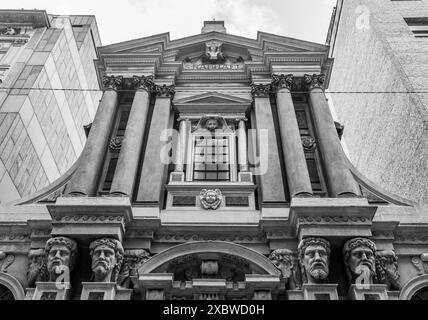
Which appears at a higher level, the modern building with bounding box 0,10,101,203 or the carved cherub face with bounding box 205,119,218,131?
the modern building with bounding box 0,10,101,203

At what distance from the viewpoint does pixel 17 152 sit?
23766mm

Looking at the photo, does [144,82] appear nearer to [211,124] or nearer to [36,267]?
[211,124]

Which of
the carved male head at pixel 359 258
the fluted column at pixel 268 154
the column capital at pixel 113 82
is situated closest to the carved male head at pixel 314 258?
the carved male head at pixel 359 258

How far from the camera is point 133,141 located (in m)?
15.5

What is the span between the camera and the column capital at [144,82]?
17836mm

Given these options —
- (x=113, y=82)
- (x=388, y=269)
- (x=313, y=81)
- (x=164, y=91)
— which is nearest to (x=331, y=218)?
(x=388, y=269)

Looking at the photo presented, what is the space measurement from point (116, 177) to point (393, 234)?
7.84 meters

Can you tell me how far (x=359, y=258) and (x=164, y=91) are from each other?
9397mm

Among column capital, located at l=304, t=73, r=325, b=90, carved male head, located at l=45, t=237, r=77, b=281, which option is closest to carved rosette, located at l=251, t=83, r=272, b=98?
column capital, located at l=304, t=73, r=325, b=90

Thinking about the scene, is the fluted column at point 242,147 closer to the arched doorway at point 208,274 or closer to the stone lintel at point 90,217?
the arched doorway at point 208,274

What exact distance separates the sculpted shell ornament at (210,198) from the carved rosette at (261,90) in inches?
189

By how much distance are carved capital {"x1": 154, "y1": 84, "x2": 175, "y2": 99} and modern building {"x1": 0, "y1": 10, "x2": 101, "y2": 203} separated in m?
6.72

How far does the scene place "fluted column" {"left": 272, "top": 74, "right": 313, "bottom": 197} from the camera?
1402 centimetres

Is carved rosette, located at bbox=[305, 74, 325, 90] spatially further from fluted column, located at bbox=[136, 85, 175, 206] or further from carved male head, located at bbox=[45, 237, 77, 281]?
carved male head, located at bbox=[45, 237, 77, 281]
